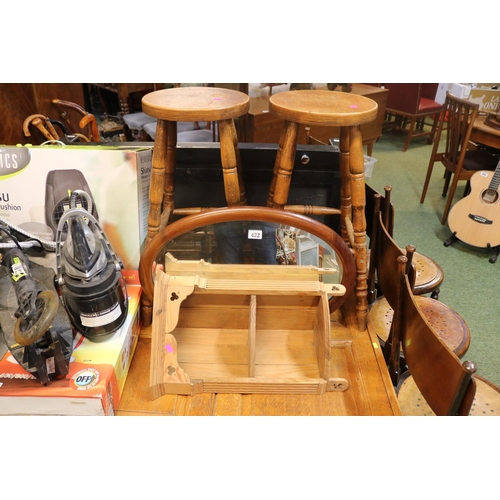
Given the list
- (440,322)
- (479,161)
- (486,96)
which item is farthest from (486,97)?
(440,322)

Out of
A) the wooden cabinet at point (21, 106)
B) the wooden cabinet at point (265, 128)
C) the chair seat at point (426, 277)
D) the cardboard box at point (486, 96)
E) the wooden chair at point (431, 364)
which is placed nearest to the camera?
the wooden chair at point (431, 364)

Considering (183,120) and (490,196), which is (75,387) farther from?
(490,196)

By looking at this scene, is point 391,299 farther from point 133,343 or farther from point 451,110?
point 451,110

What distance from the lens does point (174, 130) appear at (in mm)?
1064

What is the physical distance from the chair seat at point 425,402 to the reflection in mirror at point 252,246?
0.41m

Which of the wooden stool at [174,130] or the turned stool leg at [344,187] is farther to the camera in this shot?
the turned stool leg at [344,187]

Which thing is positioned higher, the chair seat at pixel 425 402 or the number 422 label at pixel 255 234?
the number 422 label at pixel 255 234

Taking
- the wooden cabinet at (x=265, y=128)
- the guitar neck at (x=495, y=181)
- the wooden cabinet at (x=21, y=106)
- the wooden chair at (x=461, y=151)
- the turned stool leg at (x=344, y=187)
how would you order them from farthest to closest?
the wooden cabinet at (x=265, y=128)
the wooden chair at (x=461, y=151)
the guitar neck at (x=495, y=181)
the wooden cabinet at (x=21, y=106)
the turned stool leg at (x=344, y=187)

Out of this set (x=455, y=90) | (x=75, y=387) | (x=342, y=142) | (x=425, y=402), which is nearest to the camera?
(x=75, y=387)

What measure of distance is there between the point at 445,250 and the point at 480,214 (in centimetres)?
29

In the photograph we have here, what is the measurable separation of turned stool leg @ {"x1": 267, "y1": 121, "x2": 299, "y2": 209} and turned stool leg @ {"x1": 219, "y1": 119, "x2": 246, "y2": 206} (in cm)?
10

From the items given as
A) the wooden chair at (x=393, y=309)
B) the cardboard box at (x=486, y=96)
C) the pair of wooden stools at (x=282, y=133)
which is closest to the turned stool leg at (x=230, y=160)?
the pair of wooden stools at (x=282, y=133)

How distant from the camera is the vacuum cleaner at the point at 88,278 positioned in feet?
3.11

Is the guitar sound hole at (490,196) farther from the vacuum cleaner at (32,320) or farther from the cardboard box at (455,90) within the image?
the vacuum cleaner at (32,320)
